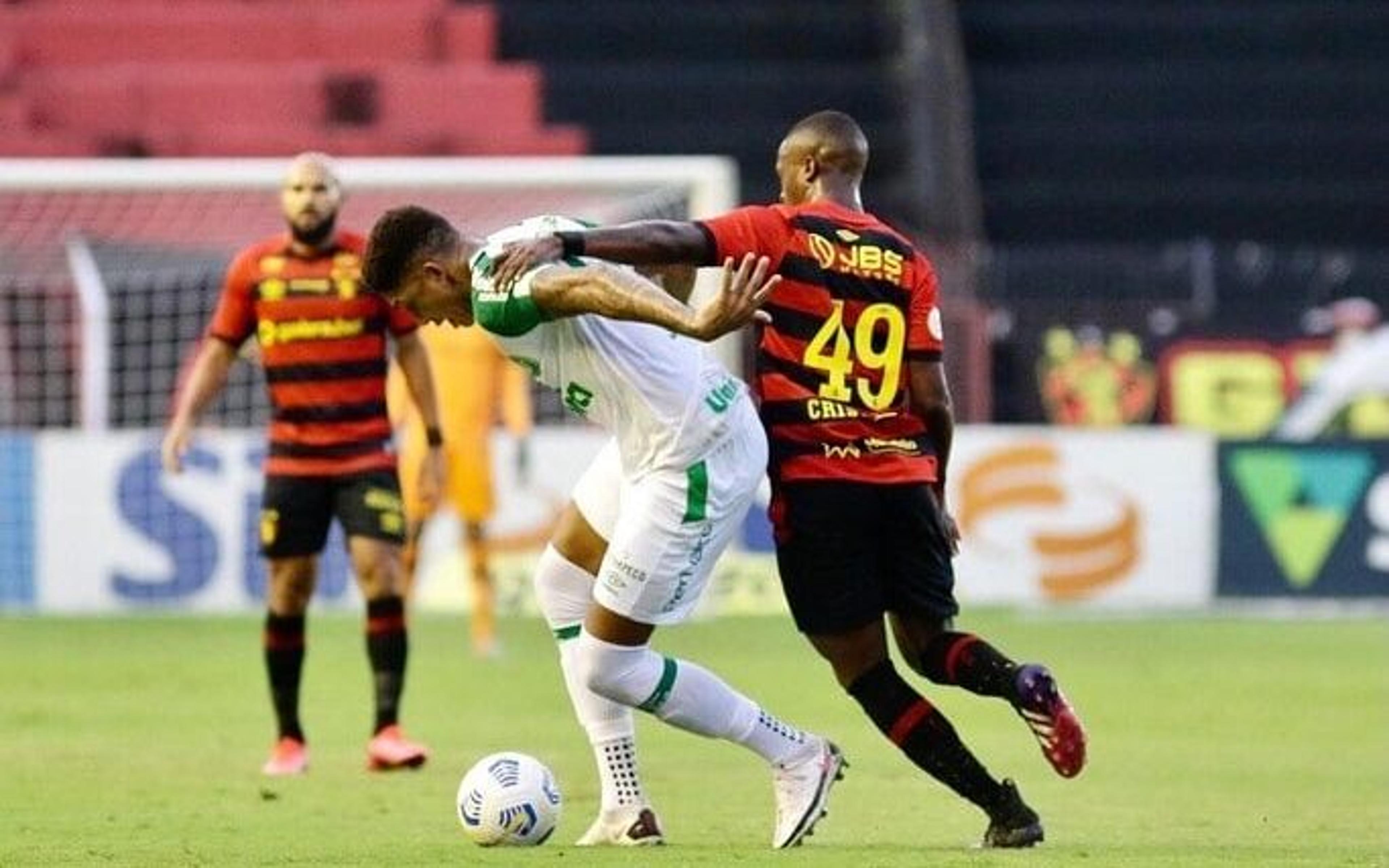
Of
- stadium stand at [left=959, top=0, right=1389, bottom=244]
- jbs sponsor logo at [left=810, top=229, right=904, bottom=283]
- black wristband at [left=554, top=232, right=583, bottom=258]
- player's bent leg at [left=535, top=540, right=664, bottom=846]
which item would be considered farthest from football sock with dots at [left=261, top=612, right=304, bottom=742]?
stadium stand at [left=959, top=0, right=1389, bottom=244]

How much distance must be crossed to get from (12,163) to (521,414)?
10.7 feet

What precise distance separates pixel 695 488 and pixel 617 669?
0.49 m

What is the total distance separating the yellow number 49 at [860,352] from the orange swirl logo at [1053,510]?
36.9 ft

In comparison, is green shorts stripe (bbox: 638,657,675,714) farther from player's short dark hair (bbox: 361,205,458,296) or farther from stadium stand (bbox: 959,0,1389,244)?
stadium stand (bbox: 959,0,1389,244)

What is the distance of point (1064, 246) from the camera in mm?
24094

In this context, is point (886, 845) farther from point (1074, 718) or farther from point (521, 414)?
point (521, 414)

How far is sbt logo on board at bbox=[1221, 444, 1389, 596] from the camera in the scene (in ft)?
63.6

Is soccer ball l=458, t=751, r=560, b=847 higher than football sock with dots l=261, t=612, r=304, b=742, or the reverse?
soccer ball l=458, t=751, r=560, b=847

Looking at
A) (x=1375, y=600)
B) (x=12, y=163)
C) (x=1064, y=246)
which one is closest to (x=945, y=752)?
(x=12, y=163)

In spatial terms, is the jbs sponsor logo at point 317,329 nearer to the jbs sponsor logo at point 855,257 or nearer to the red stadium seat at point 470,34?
the jbs sponsor logo at point 855,257

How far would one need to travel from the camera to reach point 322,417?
10.8 meters

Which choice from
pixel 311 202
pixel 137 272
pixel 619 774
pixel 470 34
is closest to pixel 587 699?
pixel 619 774

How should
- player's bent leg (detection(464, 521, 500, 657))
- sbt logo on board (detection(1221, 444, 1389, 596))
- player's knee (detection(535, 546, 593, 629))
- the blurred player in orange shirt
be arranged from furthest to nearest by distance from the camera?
sbt logo on board (detection(1221, 444, 1389, 596)) < the blurred player in orange shirt < player's bent leg (detection(464, 521, 500, 657)) < player's knee (detection(535, 546, 593, 629))

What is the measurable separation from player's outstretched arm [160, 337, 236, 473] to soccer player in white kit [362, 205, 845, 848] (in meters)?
3.04
